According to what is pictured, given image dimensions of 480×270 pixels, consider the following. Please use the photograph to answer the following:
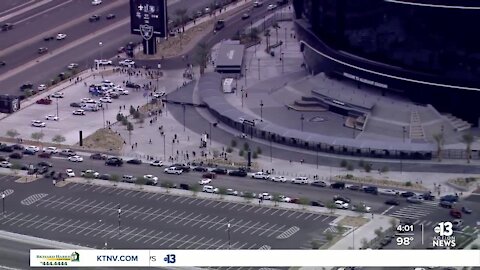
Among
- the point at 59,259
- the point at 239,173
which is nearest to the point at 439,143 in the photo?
the point at 239,173

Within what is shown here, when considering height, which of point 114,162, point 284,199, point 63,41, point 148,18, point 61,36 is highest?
point 148,18

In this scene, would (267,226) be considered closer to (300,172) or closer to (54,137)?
(300,172)

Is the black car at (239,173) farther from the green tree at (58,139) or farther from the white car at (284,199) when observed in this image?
the green tree at (58,139)

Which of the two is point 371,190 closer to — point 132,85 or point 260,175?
point 260,175

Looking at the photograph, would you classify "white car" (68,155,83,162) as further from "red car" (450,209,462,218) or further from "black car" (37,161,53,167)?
"red car" (450,209,462,218)

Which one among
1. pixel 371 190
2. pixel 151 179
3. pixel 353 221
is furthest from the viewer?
pixel 151 179

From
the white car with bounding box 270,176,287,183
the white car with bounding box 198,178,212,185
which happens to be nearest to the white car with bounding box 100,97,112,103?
the white car with bounding box 198,178,212,185

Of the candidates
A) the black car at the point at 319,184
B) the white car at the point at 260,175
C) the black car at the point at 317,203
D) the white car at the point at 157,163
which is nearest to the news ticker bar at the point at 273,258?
the black car at the point at 317,203
